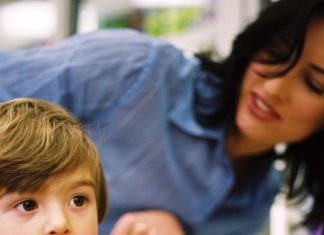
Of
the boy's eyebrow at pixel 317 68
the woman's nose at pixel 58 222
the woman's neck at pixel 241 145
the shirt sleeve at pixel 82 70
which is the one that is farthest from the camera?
the woman's neck at pixel 241 145

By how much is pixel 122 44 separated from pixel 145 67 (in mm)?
44

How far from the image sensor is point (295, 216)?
1.17 m

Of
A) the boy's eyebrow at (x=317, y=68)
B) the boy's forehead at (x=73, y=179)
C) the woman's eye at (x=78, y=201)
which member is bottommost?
the boy's eyebrow at (x=317, y=68)

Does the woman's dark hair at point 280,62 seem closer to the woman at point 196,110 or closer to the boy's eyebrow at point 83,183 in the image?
the woman at point 196,110

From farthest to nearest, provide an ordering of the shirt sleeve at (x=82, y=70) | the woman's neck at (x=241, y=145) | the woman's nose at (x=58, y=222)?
1. the woman's neck at (x=241, y=145)
2. the shirt sleeve at (x=82, y=70)
3. the woman's nose at (x=58, y=222)

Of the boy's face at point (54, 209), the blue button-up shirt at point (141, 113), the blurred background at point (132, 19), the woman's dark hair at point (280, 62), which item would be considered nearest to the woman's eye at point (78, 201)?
the boy's face at point (54, 209)

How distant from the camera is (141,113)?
0.66 metres

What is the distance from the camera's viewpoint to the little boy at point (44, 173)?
323 mm

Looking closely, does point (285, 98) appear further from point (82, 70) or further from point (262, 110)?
point (82, 70)

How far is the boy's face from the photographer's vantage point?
0.32 metres

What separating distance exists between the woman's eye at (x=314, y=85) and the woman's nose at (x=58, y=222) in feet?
1.67

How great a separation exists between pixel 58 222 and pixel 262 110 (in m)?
0.51

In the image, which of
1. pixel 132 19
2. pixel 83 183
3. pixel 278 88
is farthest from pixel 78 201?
pixel 132 19

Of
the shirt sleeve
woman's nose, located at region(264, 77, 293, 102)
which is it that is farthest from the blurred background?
woman's nose, located at region(264, 77, 293, 102)
